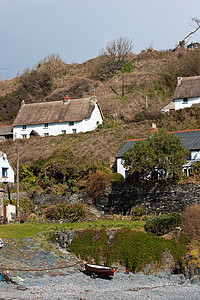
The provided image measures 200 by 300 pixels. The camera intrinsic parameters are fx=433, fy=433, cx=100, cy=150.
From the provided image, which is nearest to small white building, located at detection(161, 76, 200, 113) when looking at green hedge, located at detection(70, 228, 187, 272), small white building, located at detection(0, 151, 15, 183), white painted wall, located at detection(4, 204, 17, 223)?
small white building, located at detection(0, 151, 15, 183)

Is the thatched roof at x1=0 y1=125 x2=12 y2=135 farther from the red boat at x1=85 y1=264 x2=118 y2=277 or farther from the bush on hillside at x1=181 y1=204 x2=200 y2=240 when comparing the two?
the red boat at x1=85 y1=264 x2=118 y2=277

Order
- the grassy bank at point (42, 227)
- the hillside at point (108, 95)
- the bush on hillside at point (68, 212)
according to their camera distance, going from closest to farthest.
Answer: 1. the grassy bank at point (42, 227)
2. the bush on hillside at point (68, 212)
3. the hillside at point (108, 95)

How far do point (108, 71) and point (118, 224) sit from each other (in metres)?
60.6

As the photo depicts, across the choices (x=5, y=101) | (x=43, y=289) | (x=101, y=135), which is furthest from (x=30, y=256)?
(x=5, y=101)

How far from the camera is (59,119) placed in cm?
6247

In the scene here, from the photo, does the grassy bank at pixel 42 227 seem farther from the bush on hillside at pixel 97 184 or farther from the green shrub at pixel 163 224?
the bush on hillside at pixel 97 184

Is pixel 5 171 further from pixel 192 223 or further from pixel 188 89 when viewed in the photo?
pixel 188 89

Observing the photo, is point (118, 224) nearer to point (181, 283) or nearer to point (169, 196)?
point (169, 196)

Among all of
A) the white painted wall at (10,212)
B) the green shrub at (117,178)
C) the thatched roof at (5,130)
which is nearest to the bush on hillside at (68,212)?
the white painted wall at (10,212)

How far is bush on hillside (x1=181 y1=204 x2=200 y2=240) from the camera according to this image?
88.8 feet

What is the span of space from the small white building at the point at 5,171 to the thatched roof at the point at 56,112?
1726 cm

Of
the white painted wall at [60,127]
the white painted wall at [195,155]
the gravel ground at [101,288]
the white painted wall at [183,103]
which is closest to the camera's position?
the gravel ground at [101,288]

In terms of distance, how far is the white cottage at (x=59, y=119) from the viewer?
6116 cm

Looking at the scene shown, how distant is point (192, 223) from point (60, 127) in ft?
122
